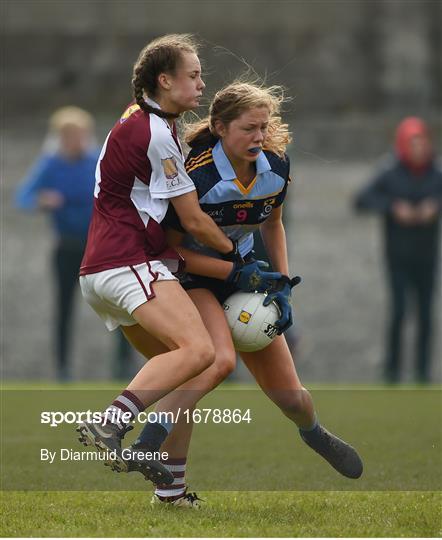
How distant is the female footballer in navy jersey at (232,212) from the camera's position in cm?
581

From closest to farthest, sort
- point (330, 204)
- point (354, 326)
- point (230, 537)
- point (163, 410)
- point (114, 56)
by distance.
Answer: point (230, 537), point (163, 410), point (354, 326), point (330, 204), point (114, 56)

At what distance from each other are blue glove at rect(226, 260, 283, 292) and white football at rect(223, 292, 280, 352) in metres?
0.04

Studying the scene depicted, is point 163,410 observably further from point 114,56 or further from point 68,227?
point 114,56

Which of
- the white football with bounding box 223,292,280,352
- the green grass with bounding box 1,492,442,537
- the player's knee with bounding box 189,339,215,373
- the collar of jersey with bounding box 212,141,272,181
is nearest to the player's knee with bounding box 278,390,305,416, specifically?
the white football with bounding box 223,292,280,352

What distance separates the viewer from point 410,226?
41.2 feet

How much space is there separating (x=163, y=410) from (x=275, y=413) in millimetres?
3833

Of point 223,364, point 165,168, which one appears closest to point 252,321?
point 223,364

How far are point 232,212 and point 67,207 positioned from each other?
6.57m

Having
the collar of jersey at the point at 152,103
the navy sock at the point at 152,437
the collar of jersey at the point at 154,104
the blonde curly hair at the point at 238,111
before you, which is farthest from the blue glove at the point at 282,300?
the collar of jersey at the point at 152,103

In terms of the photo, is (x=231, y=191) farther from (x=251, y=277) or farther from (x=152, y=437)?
(x=152, y=437)

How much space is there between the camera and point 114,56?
2042 cm

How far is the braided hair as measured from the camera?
578 centimetres

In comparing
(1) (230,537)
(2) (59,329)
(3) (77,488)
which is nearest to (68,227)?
(2) (59,329)

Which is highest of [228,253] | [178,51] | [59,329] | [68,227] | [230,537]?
[178,51]
